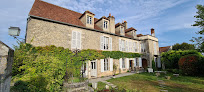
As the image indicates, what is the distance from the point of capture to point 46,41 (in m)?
7.86

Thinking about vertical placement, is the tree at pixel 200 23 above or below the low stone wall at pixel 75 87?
above

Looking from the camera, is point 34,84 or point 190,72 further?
point 190,72

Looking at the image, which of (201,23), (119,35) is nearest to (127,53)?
(119,35)

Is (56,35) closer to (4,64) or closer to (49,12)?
(49,12)

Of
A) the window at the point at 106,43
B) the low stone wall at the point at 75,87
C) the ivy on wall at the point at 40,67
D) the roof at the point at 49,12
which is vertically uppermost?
the roof at the point at 49,12

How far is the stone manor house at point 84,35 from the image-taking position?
7.73 metres

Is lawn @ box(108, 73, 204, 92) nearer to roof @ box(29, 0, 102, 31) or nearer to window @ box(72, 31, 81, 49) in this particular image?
window @ box(72, 31, 81, 49)

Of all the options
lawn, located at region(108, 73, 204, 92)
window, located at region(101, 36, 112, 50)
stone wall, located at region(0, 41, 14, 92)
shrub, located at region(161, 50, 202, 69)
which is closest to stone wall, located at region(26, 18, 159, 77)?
window, located at region(101, 36, 112, 50)

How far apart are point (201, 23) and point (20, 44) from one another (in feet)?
58.9

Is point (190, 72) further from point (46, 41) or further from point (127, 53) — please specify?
point (46, 41)

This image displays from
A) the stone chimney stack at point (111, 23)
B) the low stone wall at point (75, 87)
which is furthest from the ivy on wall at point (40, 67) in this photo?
the stone chimney stack at point (111, 23)

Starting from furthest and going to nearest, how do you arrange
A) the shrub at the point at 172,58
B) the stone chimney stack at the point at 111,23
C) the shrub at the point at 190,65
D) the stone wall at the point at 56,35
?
the shrub at the point at 172,58 → the stone chimney stack at the point at 111,23 → the shrub at the point at 190,65 → the stone wall at the point at 56,35

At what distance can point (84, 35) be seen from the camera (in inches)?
398

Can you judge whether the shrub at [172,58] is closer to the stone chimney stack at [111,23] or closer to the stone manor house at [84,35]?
the stone manor house at [84,35]
